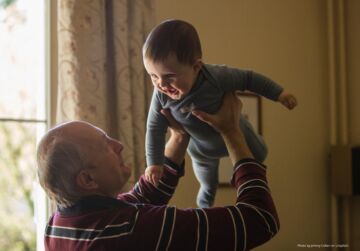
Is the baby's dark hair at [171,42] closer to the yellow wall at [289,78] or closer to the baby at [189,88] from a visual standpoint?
the baby at [189,88]

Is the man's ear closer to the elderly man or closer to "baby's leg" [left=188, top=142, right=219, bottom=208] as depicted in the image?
the elderly man

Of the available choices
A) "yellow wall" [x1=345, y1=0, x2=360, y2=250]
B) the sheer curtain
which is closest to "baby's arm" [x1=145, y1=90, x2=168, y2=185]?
the sheer curtain

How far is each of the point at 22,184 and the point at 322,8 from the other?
2235mm

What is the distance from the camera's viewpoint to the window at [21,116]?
2104 millimetres

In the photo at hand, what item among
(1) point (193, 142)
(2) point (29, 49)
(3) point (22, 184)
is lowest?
(3) point (22, 184)

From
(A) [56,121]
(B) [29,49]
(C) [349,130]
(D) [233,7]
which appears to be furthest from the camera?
(C) [349,130]

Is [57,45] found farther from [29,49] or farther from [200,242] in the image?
[200,242]

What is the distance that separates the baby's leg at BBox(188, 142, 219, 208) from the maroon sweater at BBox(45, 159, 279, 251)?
1.19 ft

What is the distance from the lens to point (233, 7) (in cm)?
273

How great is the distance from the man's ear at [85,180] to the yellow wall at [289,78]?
5.30 ft

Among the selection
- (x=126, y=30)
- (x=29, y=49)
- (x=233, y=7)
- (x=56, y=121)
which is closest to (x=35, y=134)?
(x=56, y=121)

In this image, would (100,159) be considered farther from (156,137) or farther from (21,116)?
(21,116)

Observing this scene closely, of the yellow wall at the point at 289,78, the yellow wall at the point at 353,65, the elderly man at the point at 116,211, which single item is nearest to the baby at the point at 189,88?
the elderly man at the point at 116,211

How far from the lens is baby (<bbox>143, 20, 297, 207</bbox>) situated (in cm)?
115
